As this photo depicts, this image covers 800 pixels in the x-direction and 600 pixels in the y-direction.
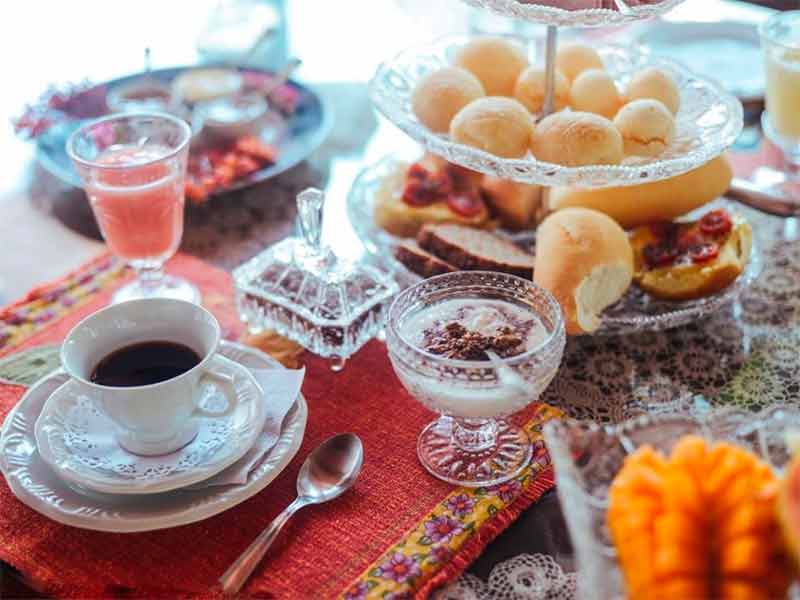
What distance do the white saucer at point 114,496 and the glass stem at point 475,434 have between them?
6.5 inches

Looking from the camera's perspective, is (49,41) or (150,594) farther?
(49,41)

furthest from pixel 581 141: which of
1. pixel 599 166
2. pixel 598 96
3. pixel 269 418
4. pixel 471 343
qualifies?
pixel 269 418

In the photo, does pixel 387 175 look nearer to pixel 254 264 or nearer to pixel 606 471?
pixel 254 264

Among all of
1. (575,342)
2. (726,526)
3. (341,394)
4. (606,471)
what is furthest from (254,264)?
(726,526)

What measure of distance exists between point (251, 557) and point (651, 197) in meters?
0.71

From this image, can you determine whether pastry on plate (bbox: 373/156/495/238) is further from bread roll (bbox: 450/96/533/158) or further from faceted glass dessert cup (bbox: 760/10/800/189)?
faceted glass dessert cup (bbox: 760/10/800/189)

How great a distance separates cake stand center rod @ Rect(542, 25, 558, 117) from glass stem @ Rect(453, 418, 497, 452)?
467 mm

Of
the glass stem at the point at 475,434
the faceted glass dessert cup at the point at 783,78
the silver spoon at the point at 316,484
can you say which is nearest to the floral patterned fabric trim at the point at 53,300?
the silver spoon at the point at 316,484

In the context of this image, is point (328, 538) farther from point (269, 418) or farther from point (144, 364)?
point (144, 364)

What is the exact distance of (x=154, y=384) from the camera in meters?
0.95

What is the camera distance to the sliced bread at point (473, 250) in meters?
1.24

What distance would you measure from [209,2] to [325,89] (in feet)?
2.04

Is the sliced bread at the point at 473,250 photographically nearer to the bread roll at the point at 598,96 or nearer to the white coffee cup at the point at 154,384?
the bread roll at the point at 598,96

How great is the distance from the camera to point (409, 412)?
3.67ft
